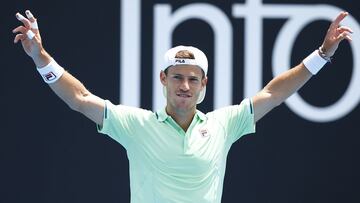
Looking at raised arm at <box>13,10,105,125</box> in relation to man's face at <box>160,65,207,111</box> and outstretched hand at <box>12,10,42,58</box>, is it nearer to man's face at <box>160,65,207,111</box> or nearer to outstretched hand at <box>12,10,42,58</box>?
outstretched hand at <box>12,10,42,58</box>

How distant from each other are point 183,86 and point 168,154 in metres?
0.34

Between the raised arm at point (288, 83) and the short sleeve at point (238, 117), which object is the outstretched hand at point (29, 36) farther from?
the raised arm at point (288, 83)

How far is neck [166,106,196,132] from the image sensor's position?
4.67 meters

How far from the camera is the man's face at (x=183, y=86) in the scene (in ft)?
15.1

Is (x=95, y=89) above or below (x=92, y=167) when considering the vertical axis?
above

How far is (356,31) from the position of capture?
257 inches

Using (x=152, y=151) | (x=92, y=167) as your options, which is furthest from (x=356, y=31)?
(x=152, y=151)

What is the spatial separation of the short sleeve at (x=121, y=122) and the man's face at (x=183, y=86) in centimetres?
18

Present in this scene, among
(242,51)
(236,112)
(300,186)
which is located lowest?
(300,186)

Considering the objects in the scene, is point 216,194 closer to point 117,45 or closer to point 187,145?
point 187,145

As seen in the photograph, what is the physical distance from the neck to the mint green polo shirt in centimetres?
3

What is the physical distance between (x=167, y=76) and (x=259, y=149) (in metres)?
2.01

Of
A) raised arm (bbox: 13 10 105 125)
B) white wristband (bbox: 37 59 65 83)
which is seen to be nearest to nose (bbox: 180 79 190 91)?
raised arm (bbox: 13 10 105 125)

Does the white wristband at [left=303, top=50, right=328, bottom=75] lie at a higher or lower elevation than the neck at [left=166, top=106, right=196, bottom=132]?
higher
